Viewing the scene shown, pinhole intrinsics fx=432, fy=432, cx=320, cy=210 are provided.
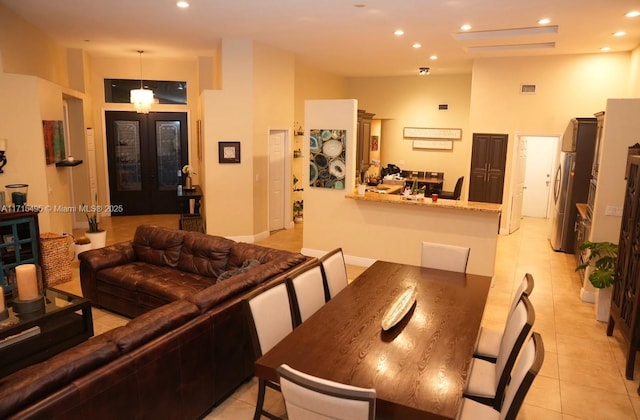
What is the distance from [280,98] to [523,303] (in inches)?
237

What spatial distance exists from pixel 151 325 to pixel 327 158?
425cm

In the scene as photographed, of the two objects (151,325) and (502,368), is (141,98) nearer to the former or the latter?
(151,325)

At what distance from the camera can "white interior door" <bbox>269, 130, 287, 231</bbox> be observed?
8.02 m

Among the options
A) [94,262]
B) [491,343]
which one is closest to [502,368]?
[491,343]

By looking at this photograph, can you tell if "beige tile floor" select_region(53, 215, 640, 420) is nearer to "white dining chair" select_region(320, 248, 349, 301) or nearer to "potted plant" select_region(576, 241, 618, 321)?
"potted plant" select_region(576, 241, 618, 321)

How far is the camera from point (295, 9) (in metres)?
5.00

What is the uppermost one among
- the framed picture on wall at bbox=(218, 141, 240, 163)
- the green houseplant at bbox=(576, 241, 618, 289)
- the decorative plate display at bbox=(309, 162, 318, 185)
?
the framed picture on wall at bbox=(218, 141, 240, 163)

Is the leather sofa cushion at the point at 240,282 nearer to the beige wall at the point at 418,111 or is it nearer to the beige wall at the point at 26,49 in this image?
the beige wall at the point at 26,49

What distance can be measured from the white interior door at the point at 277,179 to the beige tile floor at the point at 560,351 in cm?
114

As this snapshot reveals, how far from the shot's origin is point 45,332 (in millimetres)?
3424

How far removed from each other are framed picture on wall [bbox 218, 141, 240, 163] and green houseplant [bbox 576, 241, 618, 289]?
510 centimetres

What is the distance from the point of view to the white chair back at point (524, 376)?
1.87m

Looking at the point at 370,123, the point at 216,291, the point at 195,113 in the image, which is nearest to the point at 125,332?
the point at 216,291

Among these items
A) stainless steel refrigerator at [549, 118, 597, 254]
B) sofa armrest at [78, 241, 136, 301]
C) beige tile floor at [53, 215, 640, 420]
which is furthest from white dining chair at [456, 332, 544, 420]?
stainless steel refrigerator at [549, 118, 597, 254]
